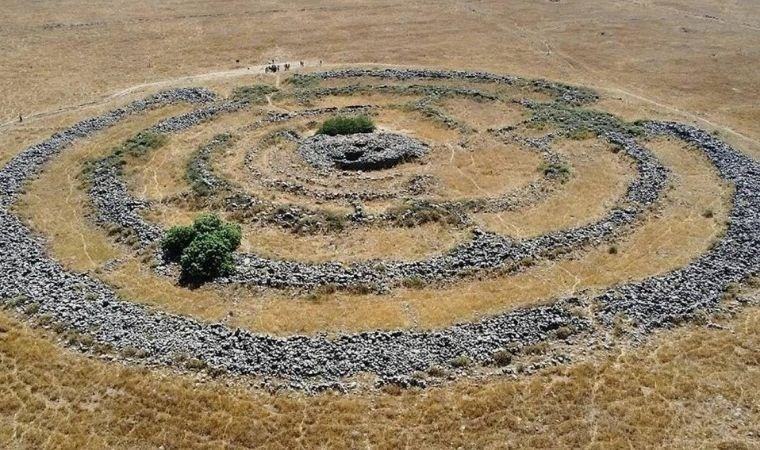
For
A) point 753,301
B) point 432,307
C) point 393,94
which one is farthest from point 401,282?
point 393,94

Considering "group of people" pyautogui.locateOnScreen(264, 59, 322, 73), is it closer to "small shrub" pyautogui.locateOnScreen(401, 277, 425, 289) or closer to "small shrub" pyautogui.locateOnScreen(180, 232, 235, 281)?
"small shrub" pyautogui.locateOnScreen(180, 232, 235, 281)

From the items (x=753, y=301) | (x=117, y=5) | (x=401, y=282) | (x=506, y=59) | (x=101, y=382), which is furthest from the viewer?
(x=117, y=5)

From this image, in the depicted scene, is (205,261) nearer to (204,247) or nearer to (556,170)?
(204,247)

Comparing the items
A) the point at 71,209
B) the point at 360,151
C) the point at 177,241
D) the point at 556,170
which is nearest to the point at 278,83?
the point at 360,151

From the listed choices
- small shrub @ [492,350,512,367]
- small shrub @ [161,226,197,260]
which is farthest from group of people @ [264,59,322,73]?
small shrub @ [492,350,512,367]

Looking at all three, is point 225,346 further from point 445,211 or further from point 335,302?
point 445,211

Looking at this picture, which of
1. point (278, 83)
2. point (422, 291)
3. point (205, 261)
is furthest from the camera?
point (278, 83)
